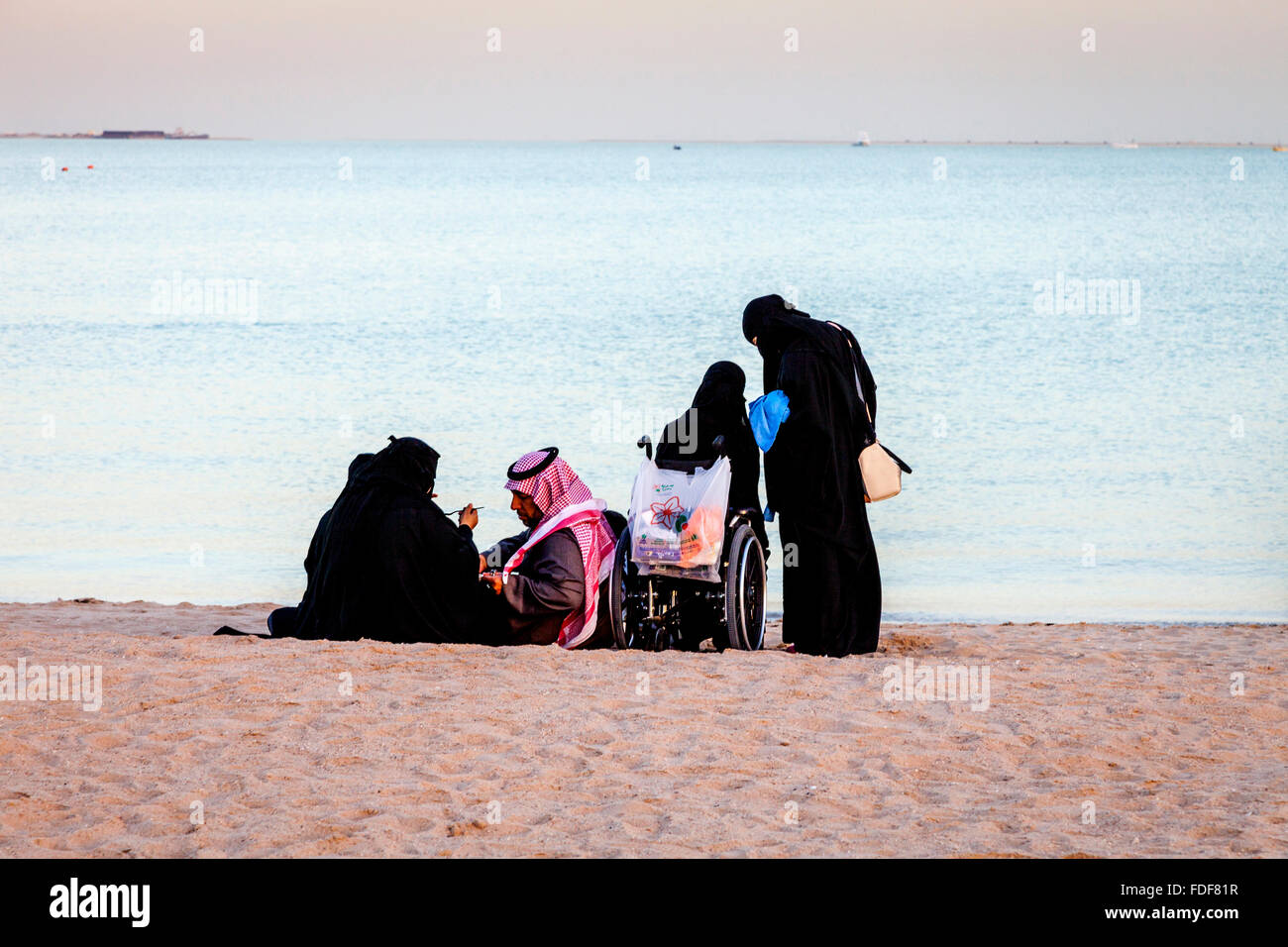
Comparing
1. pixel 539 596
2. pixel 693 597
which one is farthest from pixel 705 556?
pixel 539 596

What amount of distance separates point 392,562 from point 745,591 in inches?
59.9

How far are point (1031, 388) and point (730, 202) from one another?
5155 cm

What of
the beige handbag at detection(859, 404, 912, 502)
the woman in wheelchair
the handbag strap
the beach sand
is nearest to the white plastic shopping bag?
the woman in wheelchair

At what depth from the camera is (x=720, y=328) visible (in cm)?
2709

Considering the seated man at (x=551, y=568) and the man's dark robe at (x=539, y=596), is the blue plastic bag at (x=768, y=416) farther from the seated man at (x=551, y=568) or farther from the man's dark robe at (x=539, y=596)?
the man's dark robe at (x=539, y=596)

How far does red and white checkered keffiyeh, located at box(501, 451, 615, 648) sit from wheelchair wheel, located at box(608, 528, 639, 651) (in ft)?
0.30

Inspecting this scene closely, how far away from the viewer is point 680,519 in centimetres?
590

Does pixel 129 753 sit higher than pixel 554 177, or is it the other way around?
pixel 554 177

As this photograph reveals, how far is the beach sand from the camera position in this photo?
408 centimetres

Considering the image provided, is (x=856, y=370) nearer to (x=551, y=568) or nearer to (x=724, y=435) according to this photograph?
(x=724, y=435)

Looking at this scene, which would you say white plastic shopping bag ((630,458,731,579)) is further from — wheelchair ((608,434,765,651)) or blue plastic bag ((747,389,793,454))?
blue plastic bag ((747,389,793,454))

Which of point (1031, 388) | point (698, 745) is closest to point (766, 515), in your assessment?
point (698, 745)

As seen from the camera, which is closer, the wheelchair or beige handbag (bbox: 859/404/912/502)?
the wheelchair
